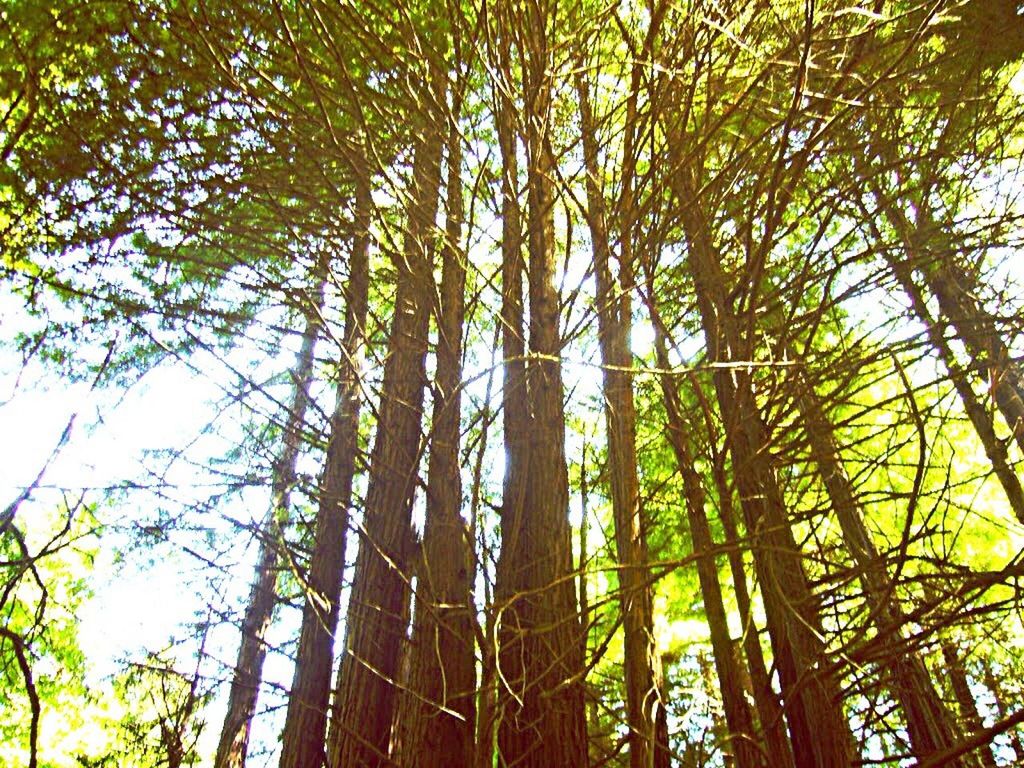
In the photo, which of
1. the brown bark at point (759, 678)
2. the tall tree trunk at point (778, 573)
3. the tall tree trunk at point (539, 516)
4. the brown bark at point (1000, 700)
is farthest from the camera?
the brown bark at point (1000, 700)

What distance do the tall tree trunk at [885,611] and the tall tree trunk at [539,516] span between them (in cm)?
83

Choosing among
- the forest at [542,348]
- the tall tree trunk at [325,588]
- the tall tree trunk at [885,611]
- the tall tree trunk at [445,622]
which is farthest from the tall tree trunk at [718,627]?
the tall tree trunk at [325,588]

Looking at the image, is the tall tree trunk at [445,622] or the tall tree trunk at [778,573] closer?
the tall tree trunk at [778,573]

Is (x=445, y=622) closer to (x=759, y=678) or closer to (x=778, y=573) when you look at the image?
(x=759, y=678)

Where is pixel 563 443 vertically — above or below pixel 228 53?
below

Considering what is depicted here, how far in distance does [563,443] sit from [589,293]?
2.16 metres

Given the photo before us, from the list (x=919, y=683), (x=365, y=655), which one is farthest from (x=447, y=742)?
(x=919, y=683)

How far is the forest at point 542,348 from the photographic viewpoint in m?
1.66

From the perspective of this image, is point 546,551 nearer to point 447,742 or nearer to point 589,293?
point 447,742

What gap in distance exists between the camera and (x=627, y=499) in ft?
7.01

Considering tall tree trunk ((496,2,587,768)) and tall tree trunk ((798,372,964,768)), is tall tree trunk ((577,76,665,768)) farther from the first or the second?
tall tree trunk ((798,372,964,768))

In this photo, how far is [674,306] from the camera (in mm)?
3674

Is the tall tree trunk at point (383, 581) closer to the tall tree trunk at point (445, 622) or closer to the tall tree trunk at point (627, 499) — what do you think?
the tall tree trunk at point (445, 622)

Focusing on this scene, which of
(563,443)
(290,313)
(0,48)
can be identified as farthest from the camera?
(290,313)
